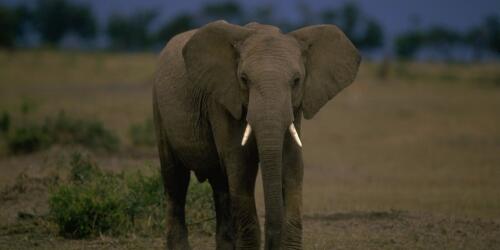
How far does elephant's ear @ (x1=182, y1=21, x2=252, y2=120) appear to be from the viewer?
7.29 meters

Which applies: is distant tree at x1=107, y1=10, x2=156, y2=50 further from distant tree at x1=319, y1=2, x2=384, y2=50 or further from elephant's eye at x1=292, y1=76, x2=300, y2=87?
elephant's eye at x1=292, y1=76, x2=300, y2=87

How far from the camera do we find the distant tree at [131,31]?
8081cm

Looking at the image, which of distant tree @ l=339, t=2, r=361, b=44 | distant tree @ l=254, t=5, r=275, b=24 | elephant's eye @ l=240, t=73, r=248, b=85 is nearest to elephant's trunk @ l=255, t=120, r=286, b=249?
elephant's eye @ l=240, t=73, r=248, b=85

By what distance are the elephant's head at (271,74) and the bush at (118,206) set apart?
261cm

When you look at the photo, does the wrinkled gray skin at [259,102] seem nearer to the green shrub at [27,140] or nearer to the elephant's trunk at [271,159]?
the elephant's trunk at [271,159]

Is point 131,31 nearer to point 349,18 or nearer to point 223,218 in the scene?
point 349,18

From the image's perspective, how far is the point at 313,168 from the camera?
18078 mm

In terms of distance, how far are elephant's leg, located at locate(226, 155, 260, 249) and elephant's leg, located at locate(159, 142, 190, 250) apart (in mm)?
1650

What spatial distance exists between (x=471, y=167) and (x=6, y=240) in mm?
11477

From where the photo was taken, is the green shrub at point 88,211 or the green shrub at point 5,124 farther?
the green shrub at point 5,124

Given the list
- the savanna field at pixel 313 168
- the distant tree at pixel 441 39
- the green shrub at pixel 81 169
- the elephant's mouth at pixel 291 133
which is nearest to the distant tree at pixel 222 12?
the distant tree at pixel 441 39

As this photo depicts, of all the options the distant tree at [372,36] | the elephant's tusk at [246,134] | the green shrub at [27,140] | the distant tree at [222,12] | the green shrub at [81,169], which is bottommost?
the green shrub at [81,169]

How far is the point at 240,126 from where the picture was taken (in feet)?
24.2

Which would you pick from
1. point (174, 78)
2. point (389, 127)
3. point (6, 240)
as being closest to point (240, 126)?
point (174, 78)
